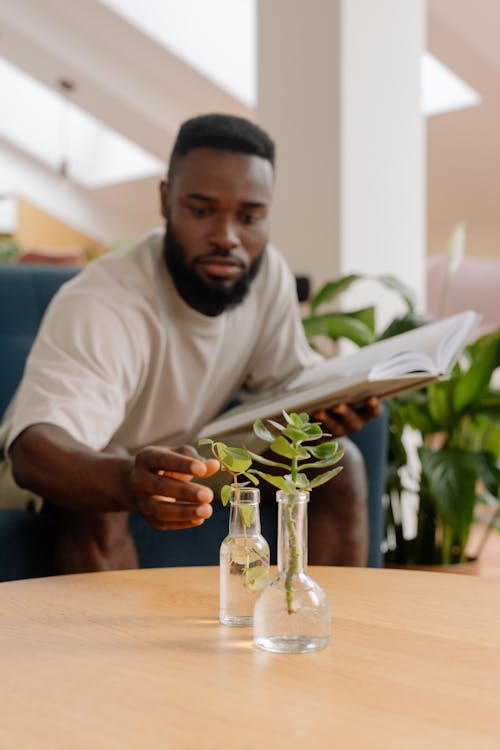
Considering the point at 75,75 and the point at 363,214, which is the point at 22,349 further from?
the point at 75,75

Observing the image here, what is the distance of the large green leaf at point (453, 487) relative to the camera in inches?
85.7

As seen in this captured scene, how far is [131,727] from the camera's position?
65cm

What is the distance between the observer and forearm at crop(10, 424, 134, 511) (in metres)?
1.21

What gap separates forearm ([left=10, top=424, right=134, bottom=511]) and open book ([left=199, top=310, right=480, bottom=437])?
0.18 metres

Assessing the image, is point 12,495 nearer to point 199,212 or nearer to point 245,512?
point 199,212

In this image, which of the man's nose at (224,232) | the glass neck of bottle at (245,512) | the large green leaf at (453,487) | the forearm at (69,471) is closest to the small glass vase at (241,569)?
the glass neck of bottle at (245,512)

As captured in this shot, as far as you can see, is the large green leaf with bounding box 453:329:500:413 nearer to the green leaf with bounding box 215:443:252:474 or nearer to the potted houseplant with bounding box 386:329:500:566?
the potted houseplant with bounding box 386:329:500:566

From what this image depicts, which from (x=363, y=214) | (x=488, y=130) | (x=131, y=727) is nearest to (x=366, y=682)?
(x=131, y=727)

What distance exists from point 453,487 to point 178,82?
4.06 metres

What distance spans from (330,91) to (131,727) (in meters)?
2.40

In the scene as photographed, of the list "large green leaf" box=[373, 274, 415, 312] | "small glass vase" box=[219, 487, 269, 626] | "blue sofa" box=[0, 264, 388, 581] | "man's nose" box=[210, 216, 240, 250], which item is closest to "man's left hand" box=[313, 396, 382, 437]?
"blue sofa" box=[0, 264, 388, 581]

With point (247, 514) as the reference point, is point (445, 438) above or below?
above

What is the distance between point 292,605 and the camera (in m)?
0.81

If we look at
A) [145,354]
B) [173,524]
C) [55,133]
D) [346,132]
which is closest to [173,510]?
[173,524]
